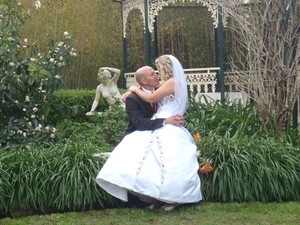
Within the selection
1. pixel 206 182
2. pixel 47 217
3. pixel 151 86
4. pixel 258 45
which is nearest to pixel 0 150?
pixel 47 217

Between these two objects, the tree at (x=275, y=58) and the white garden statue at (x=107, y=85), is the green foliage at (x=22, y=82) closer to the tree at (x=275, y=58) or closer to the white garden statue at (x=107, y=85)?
the white garden statue at (x=107, y=85)

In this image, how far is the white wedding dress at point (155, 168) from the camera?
18.2ft

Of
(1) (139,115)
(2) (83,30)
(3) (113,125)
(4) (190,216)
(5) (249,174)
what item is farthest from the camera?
(2) (83,30)

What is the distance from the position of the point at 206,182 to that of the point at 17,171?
6.63 ft

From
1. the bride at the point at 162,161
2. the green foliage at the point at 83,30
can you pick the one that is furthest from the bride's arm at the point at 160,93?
the green foliage at the point at 83,30

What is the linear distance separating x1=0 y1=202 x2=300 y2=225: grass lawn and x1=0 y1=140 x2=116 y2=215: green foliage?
163mm

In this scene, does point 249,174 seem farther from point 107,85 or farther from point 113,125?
→ point 107,85

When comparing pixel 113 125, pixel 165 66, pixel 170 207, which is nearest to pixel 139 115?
pixel 165 66

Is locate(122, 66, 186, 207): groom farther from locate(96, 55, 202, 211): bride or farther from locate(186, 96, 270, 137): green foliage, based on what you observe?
locate(186, 96, 270, 137): green foliage

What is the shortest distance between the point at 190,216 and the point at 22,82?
3.08 m

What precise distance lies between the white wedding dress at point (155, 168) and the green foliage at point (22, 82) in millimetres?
1746

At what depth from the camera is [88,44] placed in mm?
14812

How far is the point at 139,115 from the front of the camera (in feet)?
19.5

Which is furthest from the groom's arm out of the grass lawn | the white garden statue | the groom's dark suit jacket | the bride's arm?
the white garden statue
